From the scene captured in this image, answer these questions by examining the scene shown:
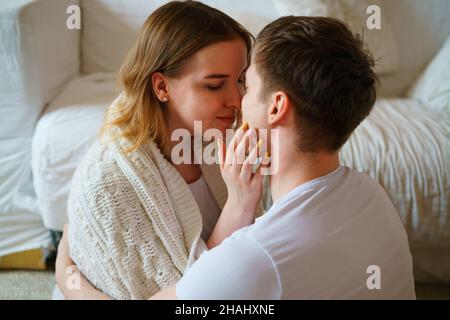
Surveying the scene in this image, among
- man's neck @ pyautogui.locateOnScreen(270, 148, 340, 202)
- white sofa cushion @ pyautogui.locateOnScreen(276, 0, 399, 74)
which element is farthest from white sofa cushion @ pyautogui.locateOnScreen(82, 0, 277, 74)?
man's neck @ pyautogui.locateOnScreen(270, 148, 340, 202)

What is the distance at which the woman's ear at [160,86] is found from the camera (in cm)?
108

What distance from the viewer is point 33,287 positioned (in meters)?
1.66

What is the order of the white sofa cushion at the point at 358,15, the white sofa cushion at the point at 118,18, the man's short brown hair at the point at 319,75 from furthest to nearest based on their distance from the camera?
the white sofa cushion at the point at 118,18 → the white sofa cushion at the point at 358,15 → the man's short brown hair at the point at 319,75

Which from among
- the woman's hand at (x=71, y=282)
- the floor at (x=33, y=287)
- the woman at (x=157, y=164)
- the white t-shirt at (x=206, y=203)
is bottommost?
the floor at (x=33, y=287)

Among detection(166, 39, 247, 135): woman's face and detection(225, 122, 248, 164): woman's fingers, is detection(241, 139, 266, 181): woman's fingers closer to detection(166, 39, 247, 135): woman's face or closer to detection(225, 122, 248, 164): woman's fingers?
detection(225, 122, 248, 164): woman's fingers

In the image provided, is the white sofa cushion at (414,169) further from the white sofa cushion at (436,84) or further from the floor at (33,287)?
the white sofa cushion at (436,84)

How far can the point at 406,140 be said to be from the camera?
5.15 feet

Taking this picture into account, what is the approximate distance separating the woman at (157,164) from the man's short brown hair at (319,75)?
0.16 metres

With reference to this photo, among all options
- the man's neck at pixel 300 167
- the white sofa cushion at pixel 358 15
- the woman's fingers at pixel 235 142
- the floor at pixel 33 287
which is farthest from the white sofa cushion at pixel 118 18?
the man's neck at pixel 300 167

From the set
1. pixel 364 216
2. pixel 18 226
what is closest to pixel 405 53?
pixel 364 216

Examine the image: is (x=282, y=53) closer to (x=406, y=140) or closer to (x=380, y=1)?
(x=406, y=140)

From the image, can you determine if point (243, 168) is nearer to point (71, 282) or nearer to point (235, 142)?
point (235, 142)

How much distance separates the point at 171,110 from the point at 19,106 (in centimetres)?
78

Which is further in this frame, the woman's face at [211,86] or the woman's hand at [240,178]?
the woman's face at [211,86]
